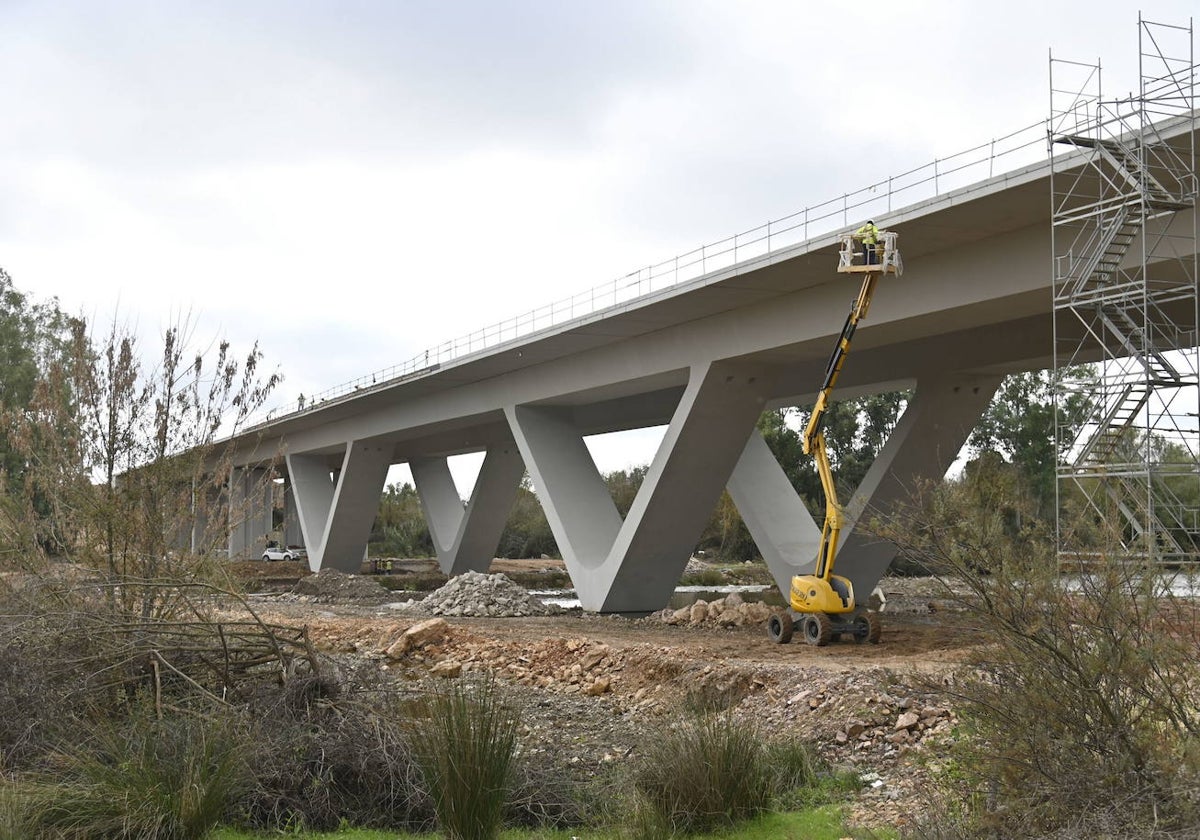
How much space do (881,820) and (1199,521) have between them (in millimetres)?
14170

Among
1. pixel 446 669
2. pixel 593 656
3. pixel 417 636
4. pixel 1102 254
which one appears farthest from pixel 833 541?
pixel 417 636

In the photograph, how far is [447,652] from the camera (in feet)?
64.5

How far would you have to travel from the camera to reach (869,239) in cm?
1741

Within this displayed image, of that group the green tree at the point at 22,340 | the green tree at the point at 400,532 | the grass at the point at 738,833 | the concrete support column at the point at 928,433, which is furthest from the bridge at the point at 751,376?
the green tree at the point at 400,532

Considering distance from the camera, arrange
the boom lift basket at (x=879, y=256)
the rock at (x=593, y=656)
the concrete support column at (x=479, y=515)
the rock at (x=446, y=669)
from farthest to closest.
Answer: the concrete support column at (x=479, y=515)
the rock at (x=593, y=656)
the boom lift basket at (x=879, y=256)
the rock at (x=446, y=669)

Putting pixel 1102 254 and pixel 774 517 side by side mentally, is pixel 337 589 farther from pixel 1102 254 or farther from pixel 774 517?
pixel 1102 254

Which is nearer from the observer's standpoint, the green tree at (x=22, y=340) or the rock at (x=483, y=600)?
the rock at (x=483, y=600)

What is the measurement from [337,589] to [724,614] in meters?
17.9

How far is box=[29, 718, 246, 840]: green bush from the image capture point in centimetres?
785

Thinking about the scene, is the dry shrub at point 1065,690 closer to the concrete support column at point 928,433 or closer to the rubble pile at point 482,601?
the concrete support column at point 928,433

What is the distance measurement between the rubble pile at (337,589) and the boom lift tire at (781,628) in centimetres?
1974

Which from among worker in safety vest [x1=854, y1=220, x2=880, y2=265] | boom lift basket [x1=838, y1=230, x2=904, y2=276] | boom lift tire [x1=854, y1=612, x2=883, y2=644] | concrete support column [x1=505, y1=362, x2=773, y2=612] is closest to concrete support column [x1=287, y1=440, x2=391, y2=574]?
concrete support column [x1=505, y1=362, x2=773, y2=612]

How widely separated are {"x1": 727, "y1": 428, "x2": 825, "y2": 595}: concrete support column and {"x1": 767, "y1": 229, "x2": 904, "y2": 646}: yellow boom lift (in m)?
8.19

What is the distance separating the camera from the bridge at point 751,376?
60.7ft
